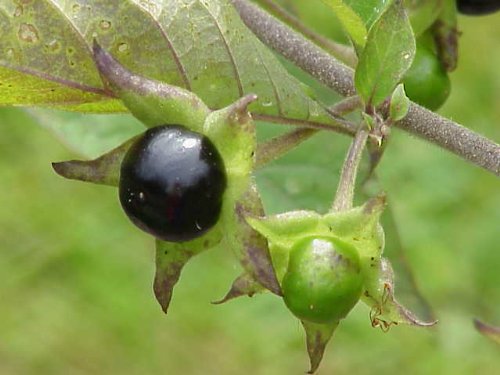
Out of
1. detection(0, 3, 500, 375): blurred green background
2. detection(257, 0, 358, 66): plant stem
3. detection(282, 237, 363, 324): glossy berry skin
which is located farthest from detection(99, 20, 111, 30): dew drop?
detection(0, 3, 500, 375): blurred green background

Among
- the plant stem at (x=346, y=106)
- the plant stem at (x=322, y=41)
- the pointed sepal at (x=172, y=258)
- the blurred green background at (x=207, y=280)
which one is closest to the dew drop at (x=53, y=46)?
the pointed sepal at (x=172, y=258)

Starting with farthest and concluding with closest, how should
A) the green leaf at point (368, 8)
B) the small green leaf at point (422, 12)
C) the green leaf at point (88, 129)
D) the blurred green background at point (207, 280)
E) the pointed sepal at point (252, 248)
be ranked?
the blurred green background at point (207, 280)
the green leaf at point (88, 129)
the small green leaf at point (422, 12)
the green leaf at point (368, 8)
the pointed sepal at point (252, 248)

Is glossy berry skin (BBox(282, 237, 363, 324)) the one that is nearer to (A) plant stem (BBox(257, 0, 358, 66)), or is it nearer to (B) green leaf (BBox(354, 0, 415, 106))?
(B) green leaf (BBox(354, 0, 415, 106))

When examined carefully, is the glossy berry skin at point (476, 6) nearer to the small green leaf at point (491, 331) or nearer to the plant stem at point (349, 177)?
the plant stem at point (349, 177)

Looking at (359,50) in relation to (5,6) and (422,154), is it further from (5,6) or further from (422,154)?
(422,154)

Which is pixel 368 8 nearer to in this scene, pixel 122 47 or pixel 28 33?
pixel 122 47

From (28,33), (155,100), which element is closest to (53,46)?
(28,33)
